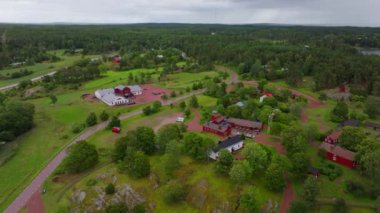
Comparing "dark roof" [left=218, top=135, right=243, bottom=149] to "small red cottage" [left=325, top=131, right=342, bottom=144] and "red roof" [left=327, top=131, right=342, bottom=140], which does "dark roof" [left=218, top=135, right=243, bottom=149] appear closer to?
"small red cottage" [left=325, top=131, right=342, bottom=144]

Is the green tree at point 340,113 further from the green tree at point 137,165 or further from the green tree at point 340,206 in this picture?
the green tree at point 137,165

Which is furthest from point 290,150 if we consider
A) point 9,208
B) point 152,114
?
point 9,208

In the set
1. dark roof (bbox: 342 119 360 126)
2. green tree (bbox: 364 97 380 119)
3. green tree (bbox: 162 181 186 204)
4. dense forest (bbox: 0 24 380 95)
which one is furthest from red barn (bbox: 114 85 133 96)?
green tree (bbox: 364 97 380 119)

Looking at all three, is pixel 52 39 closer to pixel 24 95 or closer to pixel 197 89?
pixel 24 95

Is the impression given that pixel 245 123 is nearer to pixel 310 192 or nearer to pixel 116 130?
pixel 310 192

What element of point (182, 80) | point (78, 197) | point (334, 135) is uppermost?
point (334, 135)

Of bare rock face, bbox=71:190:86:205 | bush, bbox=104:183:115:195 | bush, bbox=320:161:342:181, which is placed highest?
bush, bbox=320:161:342:181

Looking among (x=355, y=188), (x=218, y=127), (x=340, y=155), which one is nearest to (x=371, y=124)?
(x=340, y=155)
